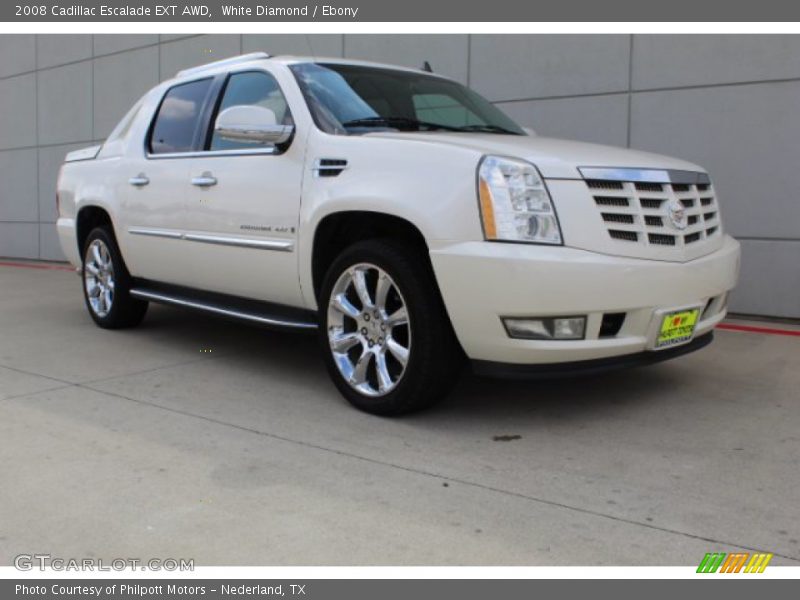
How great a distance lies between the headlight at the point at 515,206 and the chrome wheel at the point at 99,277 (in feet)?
12.2

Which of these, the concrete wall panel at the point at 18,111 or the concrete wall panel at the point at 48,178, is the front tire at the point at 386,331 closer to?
the concrete wall panel at the point at 48,178

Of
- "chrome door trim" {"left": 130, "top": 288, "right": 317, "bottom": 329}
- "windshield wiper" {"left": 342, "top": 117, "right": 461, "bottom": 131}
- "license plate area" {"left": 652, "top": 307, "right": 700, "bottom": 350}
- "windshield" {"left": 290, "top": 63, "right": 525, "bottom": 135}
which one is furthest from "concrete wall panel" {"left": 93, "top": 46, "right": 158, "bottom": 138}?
"license plate area" {"left": 652, "top": 307, "right": 700, "bottom": 350}

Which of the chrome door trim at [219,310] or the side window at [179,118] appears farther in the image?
the side window at [179,118]

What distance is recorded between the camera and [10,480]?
341 cm

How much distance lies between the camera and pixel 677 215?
4.08 metres

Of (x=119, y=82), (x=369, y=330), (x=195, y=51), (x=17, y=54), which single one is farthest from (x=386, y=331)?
(x=17, y=54)

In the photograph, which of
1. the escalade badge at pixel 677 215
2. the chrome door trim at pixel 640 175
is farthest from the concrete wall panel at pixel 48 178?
the escalade badge at pixel 677 215

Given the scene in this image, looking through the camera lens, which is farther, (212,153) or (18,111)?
(18,111)

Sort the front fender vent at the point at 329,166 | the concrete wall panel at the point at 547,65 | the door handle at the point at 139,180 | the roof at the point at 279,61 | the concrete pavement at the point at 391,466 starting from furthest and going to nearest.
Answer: the concrete wall panel at the point at 547,65
the door handle at the point at 139,180
the roof at the point at 279,61
the front fender vent at the point at 329,166
the concrete pavement at the point at 391,466

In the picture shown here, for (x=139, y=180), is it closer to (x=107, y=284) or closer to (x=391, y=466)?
(x=107, y=284)

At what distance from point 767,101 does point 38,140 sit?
38.2 feet

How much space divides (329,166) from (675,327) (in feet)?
6.36

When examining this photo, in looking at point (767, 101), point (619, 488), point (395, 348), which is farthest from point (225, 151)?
point (767, 101)

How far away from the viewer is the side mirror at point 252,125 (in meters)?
4.48
